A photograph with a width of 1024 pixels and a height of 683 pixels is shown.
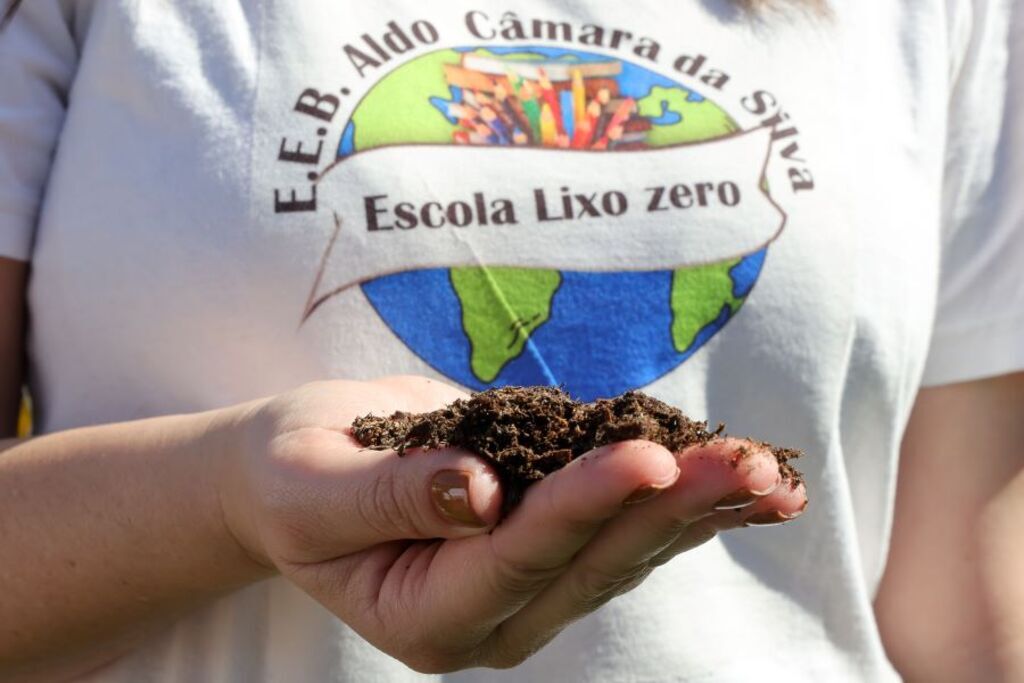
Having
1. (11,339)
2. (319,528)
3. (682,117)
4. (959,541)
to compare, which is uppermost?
(682,117)

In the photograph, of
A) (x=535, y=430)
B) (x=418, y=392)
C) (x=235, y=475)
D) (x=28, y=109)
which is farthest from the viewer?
(x=28, y=109)

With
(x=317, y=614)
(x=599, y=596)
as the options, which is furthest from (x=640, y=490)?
(x=317, y=614)

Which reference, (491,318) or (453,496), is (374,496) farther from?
(491,318)

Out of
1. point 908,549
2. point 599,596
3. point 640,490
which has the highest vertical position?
point 640,490

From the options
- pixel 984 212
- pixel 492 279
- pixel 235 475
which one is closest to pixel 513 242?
pixel 492 279

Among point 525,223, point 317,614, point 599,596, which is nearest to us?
point 599,596

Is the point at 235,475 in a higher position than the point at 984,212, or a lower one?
lower

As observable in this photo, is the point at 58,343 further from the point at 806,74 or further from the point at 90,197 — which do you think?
the point at 806,74

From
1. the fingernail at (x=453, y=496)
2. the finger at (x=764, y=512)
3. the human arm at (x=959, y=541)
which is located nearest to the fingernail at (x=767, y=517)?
the finger at (x=764, y=512)
